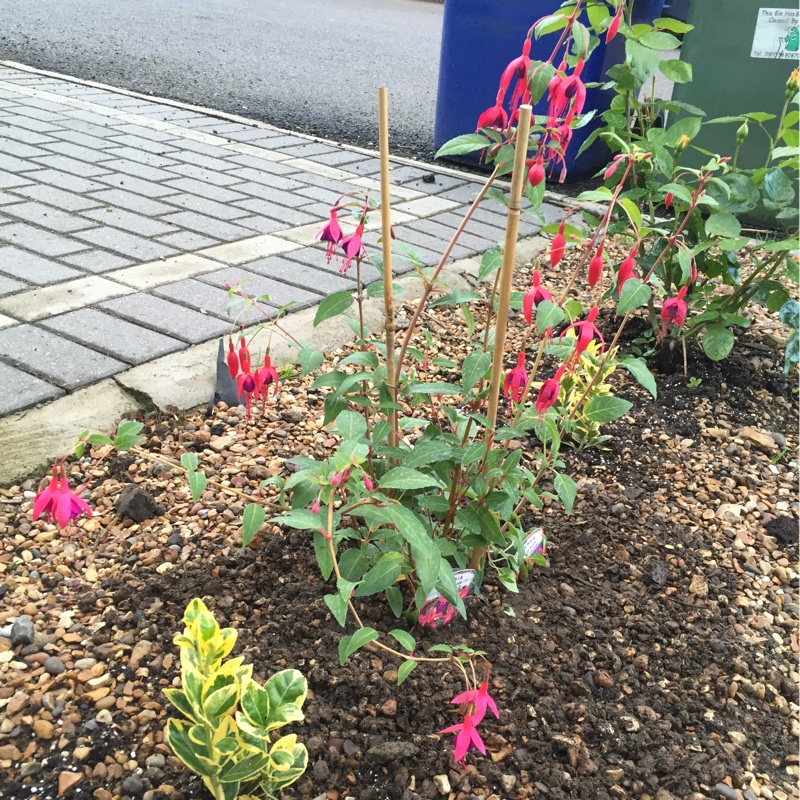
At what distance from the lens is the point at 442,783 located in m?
1.47

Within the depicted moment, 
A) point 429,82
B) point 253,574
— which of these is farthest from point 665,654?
point 429,82

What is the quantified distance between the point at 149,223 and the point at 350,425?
265 cm

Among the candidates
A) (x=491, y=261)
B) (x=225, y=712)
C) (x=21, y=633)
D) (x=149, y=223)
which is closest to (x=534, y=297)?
(x=491, y=261)

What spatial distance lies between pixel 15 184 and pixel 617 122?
2.84 metres

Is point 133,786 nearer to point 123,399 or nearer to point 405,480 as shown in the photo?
point 405,480

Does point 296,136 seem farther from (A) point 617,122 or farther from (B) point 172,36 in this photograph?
(B) point 172,36

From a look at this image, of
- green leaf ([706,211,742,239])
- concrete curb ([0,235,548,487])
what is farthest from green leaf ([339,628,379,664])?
green leaf ([706,211,742,239])

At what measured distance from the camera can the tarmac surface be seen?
2.50 m

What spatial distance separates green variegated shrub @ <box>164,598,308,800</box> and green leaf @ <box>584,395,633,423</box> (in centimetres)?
86

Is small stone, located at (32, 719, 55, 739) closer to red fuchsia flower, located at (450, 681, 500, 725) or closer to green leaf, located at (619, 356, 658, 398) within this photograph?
red fuchsia flower, located at (450, 681, 500, 725)

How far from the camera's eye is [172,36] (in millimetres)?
9422

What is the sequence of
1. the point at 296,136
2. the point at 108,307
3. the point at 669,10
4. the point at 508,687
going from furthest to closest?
the point at 669,10 → the point at 296,136 → the point at 108,307 → the point at 508,687

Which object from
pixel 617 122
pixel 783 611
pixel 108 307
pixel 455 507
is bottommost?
pixel 783 611

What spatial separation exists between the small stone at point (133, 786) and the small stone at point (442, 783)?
0.50m
